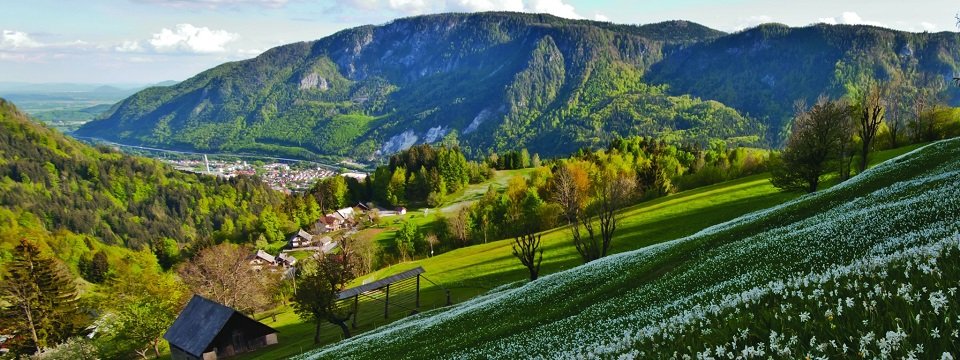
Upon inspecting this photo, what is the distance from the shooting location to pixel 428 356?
76.5 ft

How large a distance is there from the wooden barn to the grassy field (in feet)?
10.8

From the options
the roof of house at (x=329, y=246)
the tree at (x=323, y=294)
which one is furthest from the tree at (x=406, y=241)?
the tree at (x=323, y=294)

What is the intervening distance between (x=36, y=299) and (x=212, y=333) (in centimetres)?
3466

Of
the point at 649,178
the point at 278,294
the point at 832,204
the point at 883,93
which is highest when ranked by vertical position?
the point at 883,93

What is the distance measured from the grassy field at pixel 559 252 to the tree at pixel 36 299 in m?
30.8

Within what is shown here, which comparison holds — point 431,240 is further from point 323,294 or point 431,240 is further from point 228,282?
point 323,294

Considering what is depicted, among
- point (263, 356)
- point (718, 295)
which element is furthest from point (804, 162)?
point (263, 356)

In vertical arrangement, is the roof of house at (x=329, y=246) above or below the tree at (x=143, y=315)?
below

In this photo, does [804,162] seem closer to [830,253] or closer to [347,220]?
[830,253]

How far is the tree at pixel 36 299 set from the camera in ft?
245

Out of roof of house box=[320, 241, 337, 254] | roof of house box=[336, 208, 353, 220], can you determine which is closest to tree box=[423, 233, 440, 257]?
roof of house box=[320, 241, 337, 254]

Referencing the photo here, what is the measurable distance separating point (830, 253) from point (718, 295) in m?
4.53

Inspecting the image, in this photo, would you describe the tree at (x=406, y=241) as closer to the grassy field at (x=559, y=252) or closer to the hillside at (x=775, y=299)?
the grassy field at (x=559, y=252)

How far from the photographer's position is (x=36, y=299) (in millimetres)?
76188
